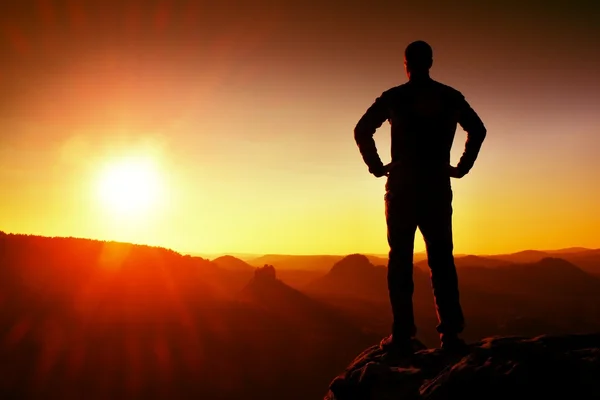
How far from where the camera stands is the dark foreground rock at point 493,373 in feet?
10.1

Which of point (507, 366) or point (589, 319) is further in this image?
point (589, 319)

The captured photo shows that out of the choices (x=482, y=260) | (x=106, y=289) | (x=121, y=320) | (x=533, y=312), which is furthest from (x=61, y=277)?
(x=482, y=260)

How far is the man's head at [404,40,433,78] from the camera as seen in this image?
518 cm

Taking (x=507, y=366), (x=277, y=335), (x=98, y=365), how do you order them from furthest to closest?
(x=277, y=335), (x=98, y=365), (x=507, y=366)

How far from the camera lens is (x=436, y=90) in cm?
514

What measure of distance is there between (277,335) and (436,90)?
201ft

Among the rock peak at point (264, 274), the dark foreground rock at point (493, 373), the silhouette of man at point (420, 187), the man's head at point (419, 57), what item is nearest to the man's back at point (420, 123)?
the silhouette of man at point (420, 187)

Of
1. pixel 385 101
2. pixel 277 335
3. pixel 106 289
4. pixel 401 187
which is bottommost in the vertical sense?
pixel 277 335

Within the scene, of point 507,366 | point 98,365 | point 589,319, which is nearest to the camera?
point 507,366

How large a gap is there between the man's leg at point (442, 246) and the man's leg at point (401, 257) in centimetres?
18

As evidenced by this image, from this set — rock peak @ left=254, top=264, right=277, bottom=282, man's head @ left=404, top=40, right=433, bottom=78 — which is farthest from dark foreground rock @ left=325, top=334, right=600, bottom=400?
rock peak @ left=254, top=264, right=277, bottom=282

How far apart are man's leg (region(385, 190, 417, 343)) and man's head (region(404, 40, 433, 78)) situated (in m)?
1.67

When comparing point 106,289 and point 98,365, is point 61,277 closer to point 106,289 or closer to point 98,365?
point 106,289

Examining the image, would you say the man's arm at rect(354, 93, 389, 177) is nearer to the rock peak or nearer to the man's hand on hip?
the man's hand on hip
